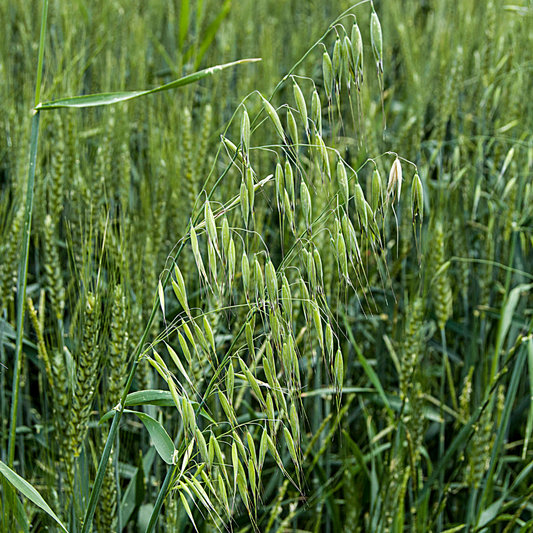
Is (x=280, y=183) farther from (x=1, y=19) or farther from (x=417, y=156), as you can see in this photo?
(x=1, y=19)

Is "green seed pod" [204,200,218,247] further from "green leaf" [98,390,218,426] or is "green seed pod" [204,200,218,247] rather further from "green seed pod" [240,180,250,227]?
"green leaf" [98,390,218,426]

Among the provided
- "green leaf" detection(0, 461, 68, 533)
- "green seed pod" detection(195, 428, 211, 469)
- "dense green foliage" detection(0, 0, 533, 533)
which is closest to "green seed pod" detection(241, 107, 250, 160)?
"dense green foliage" detection(0, 0, 533, 533)

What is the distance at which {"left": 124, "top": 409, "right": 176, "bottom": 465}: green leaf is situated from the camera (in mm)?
608

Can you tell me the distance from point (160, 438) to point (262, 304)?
0.22 m

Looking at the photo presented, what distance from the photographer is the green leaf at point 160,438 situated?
608mm

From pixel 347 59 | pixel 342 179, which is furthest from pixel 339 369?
pixel 347 59

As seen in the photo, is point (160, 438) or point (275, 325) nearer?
point (275, 325)

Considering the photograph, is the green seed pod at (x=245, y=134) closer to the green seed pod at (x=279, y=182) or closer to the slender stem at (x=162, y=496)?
the green seed pod at (x=279, y=182)

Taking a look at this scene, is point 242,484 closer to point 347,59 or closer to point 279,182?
point 279,182

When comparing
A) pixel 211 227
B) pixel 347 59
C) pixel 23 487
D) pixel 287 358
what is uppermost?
pixel 347 59

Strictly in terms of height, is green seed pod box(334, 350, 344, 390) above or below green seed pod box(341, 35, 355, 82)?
below

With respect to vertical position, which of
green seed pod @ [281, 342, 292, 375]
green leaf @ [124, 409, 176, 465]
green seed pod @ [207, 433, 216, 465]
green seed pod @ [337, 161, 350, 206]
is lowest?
green leaf @ [124, 409, 176, 465]

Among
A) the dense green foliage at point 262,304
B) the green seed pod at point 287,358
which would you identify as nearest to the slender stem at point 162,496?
the dense green foliage at point 262,304

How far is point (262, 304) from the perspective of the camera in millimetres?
494
